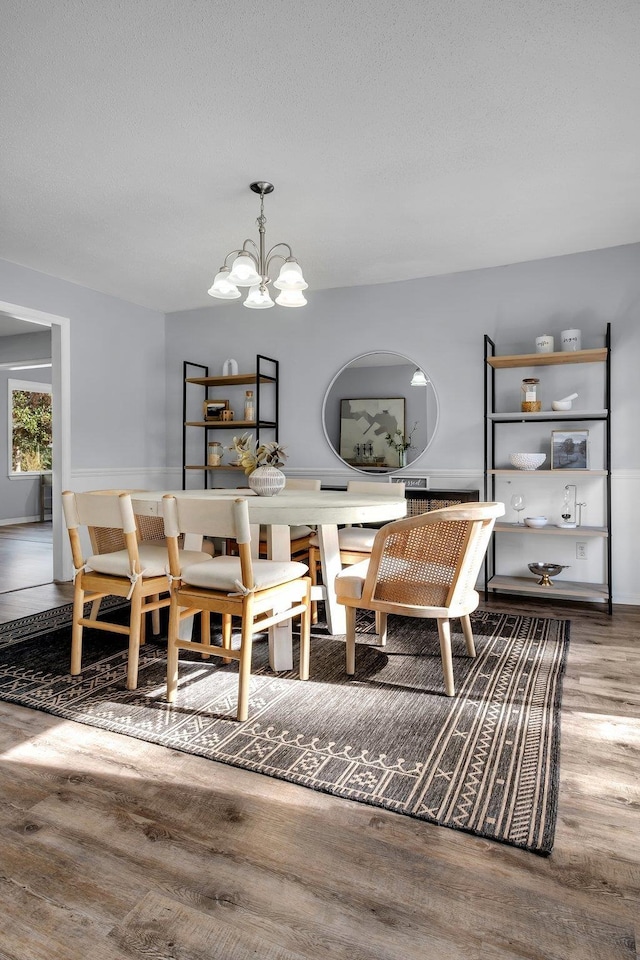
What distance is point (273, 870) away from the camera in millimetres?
1438

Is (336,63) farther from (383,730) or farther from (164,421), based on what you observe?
(164,421)

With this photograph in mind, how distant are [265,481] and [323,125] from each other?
1719 millimetres

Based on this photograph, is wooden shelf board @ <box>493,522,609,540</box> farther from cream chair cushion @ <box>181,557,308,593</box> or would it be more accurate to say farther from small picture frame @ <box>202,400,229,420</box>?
small picture frame @ <box>202,400,229,420</box>

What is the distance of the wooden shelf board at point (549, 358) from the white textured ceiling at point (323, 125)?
75 cm

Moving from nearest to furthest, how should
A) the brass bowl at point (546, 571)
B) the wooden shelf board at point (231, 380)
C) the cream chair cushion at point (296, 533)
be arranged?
1. the cream chair cushion at point (296, 533)
2. the brass bowl at point (546, 571)
3. the wooden shelf board at point (231, 380)

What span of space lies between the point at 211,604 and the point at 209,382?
3.40m

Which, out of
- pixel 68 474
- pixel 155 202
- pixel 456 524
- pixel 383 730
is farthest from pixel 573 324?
pixel 68 474

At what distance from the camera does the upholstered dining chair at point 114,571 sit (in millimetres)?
2520

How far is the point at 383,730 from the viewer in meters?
2.16

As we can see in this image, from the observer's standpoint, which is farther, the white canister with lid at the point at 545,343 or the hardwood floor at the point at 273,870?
the white canister with lid at the point at 545,343

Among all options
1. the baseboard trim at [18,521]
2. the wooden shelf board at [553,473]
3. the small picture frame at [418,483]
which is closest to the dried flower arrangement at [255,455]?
the small picture frame at [418,483]

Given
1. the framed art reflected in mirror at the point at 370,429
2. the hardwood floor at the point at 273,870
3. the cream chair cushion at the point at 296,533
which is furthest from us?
the framed art reflected in mirror at the point at 370,429

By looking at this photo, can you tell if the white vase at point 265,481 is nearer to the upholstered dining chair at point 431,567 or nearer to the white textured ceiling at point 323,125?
the upholstered dining chair at point 431,567

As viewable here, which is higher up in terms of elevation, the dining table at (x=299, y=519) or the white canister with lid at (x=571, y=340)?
the white canister with lid at (x=571, y=340)
